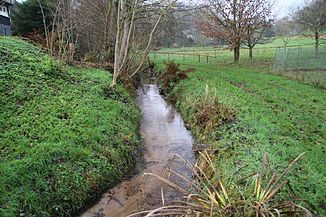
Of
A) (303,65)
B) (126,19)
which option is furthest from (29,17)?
(303,65)

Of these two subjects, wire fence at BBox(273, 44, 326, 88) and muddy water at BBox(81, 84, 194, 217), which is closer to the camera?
muddy water at BBox(81, 84, 194, 217)

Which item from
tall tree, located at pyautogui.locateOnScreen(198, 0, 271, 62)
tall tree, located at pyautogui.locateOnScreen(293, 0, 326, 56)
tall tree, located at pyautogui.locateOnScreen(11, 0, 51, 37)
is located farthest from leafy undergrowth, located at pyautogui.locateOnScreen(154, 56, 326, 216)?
tall tree, located at pyautogui.locateOnScreen(293, 0, 326, 56)

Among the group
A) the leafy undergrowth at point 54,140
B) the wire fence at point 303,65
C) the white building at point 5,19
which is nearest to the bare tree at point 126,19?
the leafy undergrowth at point 54,140

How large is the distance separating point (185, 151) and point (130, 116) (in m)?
2.36

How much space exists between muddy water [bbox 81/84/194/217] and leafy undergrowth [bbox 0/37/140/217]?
334 mm

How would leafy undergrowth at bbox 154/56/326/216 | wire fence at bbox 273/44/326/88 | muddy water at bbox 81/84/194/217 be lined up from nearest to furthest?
leafy undergrowth at bbox 154/56/326/216
muddy water at bbox 81/84/194/217
wire fence at bbox 273/44/326/88

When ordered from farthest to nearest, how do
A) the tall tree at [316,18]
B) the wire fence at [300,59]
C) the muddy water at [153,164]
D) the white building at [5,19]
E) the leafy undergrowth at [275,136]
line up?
Result: the white building at [5,19] < the tall tree at [316,18] < the wire fence at [300,59] < the muddy water at [153,164] < the leafy undergrowth at [275,136]

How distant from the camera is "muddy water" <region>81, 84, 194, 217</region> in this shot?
13.6 feet

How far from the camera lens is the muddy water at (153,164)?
4.15m

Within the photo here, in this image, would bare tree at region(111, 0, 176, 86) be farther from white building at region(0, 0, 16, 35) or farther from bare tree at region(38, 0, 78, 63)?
white building at region(0, 0, 16, 35)

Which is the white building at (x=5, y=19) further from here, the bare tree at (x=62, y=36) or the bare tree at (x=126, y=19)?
the bare tree at (x=126, y=19)

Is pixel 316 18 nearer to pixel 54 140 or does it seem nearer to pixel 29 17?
pixel 29 17

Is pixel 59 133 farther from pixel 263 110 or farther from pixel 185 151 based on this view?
pixel 263 110

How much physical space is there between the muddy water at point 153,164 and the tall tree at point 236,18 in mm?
12753
